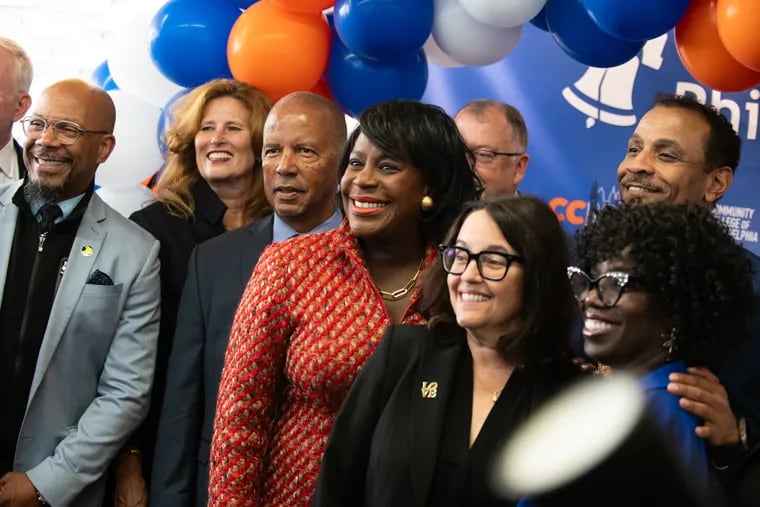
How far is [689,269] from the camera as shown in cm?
228

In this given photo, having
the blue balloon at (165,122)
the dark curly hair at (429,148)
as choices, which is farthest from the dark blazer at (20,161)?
the dark curly hair at (429,148)

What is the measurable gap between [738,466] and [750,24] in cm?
152

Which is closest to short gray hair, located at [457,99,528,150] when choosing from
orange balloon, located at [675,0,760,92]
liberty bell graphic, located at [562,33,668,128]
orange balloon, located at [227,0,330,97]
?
liberty bell graphic, located at [562,33,668,128]

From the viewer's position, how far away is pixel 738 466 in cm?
225

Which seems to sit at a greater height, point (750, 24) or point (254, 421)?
point (750, 24)

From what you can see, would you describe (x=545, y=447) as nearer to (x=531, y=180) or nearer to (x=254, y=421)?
(x=254, y=421)

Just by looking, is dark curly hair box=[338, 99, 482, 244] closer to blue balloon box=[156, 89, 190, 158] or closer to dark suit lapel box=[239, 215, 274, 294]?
dark suit lapel box=[239, 215, 274, 294]

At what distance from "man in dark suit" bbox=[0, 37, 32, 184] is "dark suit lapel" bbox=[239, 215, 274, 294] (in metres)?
1.25

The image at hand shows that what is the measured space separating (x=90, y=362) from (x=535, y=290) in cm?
158

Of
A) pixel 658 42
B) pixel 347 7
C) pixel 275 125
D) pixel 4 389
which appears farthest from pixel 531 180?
pixel 4 389

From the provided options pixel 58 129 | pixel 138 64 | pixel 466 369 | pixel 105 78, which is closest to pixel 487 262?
pixel 466 369

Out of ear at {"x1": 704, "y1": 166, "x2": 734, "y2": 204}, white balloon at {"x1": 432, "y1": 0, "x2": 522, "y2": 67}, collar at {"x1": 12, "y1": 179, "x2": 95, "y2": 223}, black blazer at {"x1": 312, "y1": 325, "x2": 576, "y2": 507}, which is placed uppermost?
white balloon at {"x1": 432, "y1": 0, "x2": 522, "y2": 67}

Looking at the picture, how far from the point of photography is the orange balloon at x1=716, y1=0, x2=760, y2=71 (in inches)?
126

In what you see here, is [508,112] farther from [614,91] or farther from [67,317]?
[67,317]
